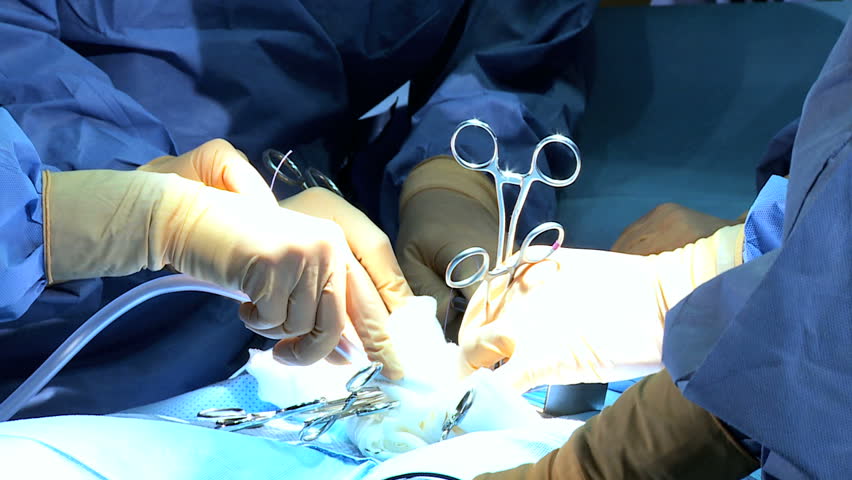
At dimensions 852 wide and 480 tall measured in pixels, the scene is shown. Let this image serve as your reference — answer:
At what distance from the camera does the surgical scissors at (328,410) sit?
0.98 metres

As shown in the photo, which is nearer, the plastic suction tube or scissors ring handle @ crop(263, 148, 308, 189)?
the plastic suction tube

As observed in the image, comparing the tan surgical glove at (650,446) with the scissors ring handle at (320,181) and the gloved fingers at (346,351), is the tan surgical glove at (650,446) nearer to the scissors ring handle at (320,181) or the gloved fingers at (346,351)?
the gloved fingers at (346,351)

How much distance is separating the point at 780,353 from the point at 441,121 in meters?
1.06

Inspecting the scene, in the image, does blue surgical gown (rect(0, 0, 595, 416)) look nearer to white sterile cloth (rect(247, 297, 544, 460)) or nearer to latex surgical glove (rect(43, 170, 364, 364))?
latex surgical glove (rect(43, 170, 364, 364))

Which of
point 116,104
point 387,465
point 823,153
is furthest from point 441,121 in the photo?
point 823,153

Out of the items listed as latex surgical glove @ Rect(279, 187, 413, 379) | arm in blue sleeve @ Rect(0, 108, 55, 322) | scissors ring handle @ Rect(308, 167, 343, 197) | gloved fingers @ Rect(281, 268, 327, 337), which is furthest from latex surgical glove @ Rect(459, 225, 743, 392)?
arm in blue sleeve @ Rect(0, 108, 55, 322)

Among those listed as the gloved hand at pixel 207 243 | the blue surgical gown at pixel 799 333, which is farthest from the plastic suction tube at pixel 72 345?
the blue surgical gown at pixel 799 333

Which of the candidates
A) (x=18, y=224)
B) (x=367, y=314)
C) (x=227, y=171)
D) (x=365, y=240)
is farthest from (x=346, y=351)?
(x=18, y=224)

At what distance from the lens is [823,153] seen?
554 millimetres

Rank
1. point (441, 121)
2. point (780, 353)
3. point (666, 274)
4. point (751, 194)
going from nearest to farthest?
point (780, 353), point (666, 274), point (441, 121), point (751, 194)

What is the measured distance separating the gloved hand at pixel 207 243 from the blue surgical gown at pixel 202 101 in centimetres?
4

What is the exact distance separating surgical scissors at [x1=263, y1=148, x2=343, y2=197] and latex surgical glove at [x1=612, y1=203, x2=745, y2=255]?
0.56 metres

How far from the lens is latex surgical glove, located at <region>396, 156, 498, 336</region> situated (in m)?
1.26

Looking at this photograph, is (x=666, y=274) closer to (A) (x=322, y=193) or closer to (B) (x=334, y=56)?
(A) (x=322, y=193)
